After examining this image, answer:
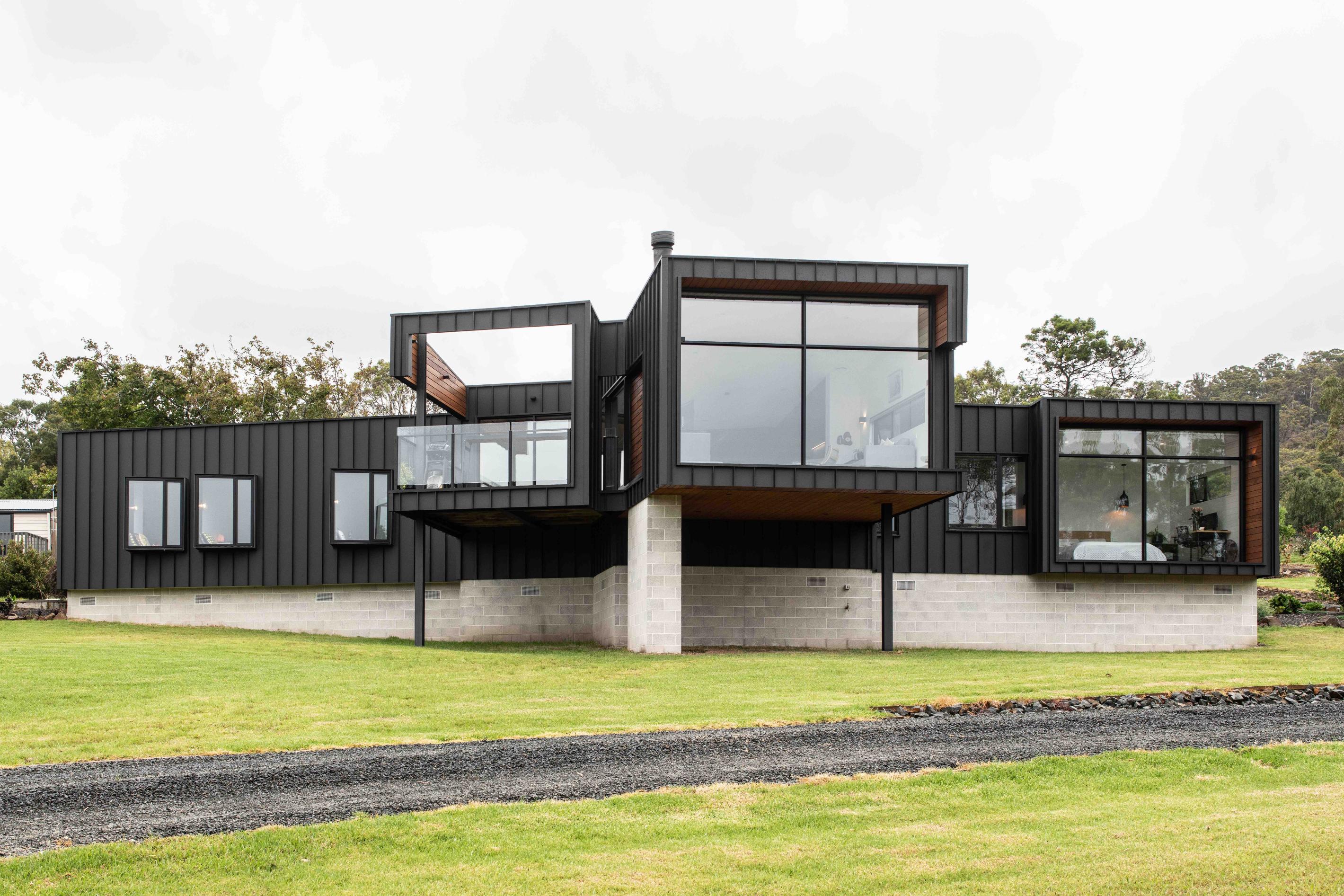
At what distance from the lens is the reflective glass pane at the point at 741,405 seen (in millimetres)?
16297

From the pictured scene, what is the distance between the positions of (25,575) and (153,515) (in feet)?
13.6

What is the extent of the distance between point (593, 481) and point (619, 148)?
1791cm

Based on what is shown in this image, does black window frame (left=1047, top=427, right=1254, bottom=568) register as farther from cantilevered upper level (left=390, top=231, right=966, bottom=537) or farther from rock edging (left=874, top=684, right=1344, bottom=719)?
rock edging (left=874, top=684, right=1344, bottom=719)

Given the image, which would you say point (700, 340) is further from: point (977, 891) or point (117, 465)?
point (117, 465)

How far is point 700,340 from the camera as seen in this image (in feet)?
54.2

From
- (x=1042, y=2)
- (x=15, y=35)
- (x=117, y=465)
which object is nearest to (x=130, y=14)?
(x=15, y=35)

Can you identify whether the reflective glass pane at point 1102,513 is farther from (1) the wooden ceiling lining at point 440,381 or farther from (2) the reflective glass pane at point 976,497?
(1) the wooden ceiling lining at point 440,381

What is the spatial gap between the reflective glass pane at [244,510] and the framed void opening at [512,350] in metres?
4.86

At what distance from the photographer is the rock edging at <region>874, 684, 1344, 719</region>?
1070cm

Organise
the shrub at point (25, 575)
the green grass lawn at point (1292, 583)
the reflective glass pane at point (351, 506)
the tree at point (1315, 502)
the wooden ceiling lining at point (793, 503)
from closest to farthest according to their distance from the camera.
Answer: the wooden ceiling lining at point (793, 503) < the reflective glass pane at point (351, 506) < the shrub at point (25, 575) < the green grass lawn at point (1292, 583) < the tree at point (1315, 502)

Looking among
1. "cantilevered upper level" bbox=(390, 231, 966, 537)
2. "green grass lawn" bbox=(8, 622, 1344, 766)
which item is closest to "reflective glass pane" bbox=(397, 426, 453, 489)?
"green grass lawn" bbox=(8, 622, 1344, 766)

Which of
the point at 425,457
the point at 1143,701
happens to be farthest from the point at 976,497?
the point at 425,457

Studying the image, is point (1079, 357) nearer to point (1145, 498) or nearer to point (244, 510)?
point (1145, 498)

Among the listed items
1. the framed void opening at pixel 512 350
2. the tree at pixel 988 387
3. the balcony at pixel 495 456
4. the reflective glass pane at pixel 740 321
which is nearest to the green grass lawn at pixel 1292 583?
the tree at pixel 988 387
